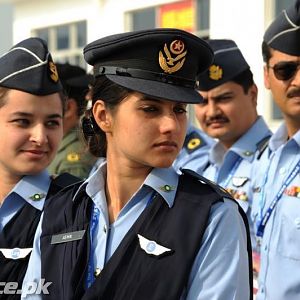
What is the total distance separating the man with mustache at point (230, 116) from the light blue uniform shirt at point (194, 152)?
0.19 meters

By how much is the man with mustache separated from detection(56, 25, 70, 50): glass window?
408 inches

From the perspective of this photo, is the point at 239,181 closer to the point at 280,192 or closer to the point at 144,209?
the point at 280,192

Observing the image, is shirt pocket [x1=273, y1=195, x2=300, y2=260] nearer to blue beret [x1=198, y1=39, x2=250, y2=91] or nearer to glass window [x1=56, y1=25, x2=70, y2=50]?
blue beret [x1=198, y1=39, x2=250, y2=91]

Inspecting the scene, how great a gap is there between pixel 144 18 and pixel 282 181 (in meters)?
9.82

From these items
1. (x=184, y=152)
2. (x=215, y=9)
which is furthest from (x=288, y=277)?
(x=215, y=9)

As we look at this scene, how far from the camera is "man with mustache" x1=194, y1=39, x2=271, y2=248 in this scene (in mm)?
4027

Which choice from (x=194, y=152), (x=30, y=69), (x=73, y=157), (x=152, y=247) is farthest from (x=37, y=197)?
(x=194, y=152)

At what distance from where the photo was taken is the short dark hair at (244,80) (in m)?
4.11

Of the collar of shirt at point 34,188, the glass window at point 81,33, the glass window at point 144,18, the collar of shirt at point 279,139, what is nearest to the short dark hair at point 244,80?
the collar of shirt at point 279,139

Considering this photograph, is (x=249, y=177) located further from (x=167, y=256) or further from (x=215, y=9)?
(x=215, y=9)

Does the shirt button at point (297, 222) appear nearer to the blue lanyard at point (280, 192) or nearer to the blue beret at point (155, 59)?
the blue lanyard at point (280, 192)

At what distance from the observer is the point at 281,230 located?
289cm

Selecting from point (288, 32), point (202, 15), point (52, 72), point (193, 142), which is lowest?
point (193, 142)

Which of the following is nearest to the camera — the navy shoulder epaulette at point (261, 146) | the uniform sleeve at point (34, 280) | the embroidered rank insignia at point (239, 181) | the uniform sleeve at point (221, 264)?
the uniform sleeve at point (221, 264)
